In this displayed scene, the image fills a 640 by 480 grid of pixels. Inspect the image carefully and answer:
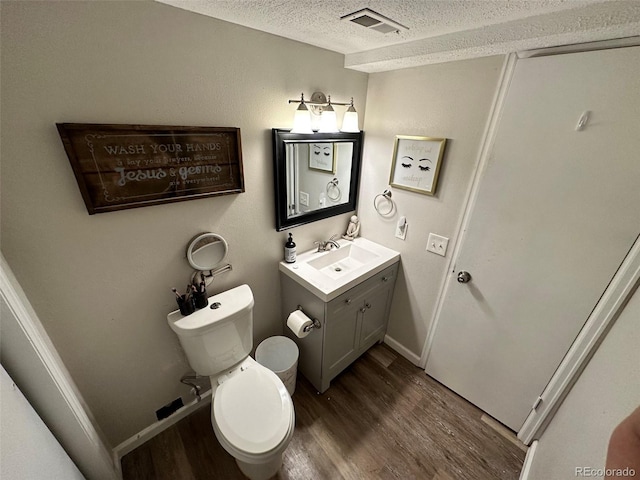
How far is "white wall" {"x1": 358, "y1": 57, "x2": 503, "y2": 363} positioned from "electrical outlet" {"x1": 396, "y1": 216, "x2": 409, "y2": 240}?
0.10 ft

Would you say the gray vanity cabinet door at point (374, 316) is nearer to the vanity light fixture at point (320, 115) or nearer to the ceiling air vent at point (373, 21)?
the vanity light fixture at point (320, 115)

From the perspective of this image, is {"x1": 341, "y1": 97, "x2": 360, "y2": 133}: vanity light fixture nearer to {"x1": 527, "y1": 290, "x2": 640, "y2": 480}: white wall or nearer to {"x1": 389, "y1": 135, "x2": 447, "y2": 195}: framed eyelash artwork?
{"x1": 389, "y1": 135, "x2": 447, "y2": 195}: framed eyelash artwork

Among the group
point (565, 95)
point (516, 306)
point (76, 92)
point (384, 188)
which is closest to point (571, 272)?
point (516, 306)

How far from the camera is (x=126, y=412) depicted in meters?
1.32

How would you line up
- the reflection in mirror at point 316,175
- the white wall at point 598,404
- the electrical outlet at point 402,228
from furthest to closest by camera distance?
the electrical outlet at point 402,228 < the reflection in mirror at point 316,175 < the white wall at point 598,404

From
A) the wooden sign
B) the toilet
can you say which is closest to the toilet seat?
the toilet

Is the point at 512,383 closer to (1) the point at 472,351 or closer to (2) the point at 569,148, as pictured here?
(1) the point at 472,351

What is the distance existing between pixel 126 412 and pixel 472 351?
201cm

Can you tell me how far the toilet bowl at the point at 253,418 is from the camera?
3.47ft

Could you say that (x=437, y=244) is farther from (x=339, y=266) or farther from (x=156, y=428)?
(x=156, y=428)

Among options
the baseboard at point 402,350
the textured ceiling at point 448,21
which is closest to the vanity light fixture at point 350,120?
the textured ceiling at point 448,21

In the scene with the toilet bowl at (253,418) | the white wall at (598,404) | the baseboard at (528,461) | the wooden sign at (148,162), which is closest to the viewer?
the white wall at (598,404)

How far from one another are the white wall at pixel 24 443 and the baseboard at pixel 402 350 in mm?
1904

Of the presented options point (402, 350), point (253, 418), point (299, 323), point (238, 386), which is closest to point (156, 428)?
point (238, 386)
